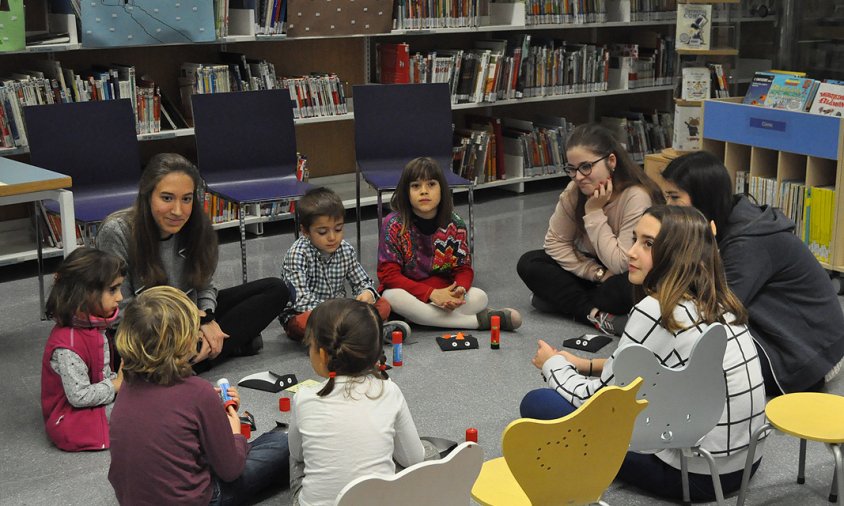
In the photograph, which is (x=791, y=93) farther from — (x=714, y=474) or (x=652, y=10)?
(x=714, y=474)

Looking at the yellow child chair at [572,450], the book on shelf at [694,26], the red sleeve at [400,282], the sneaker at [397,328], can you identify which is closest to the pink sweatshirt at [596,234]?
the red sleeve at [400,282]

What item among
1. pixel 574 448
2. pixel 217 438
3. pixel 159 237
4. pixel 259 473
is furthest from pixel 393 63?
pixel 574 448

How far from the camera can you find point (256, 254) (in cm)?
552

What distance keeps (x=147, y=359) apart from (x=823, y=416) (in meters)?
1.73

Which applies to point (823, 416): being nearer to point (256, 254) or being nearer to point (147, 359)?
point (147, 359)

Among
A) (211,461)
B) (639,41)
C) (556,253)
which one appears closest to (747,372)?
(211,461)

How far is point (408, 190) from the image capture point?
4.34 meters

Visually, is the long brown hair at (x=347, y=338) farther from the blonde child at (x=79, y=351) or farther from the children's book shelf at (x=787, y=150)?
the children's book shelf at (x=787, y=150)

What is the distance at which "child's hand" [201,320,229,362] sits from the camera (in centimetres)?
380

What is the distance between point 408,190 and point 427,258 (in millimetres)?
318

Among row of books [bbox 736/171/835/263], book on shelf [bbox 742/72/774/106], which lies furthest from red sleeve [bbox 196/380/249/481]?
book on shelf [bbox 742/72/774/106]

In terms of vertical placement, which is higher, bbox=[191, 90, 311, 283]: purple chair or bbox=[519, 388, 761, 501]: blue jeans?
bbox=[191, 90, 311, 283]: purple chair

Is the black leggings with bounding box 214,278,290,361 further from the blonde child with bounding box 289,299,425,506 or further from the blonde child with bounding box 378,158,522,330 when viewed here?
the blonde child with bounding box 289,299,425,506

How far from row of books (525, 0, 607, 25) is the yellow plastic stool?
445cm
